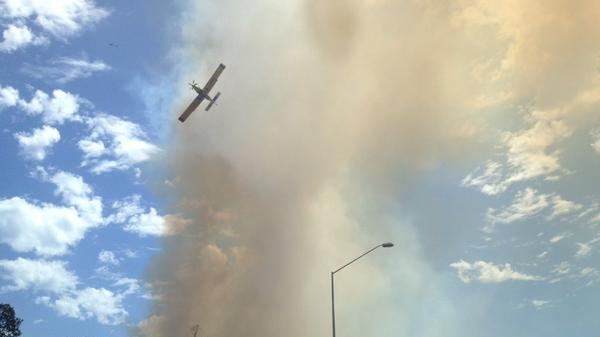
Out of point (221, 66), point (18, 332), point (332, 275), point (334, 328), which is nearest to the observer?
point (334, 328)

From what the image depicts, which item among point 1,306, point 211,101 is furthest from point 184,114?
point 1,306

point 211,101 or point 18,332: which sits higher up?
point 211,101

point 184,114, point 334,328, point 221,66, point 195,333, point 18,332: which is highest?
point 221,66

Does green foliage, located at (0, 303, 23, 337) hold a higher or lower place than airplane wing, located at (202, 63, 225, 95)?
lower

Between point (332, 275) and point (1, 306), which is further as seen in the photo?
point (1, 306)

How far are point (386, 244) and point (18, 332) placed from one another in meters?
70.0

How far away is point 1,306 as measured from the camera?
76688 mm

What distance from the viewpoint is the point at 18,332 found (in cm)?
7600

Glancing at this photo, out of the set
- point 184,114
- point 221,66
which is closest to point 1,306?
point 184,114

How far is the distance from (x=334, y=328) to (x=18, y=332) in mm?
66540

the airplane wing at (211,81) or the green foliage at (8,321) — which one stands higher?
the airplane wing at (211,81)

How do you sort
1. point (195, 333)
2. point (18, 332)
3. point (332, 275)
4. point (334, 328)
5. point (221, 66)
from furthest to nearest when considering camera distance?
point (195, 333) < point (18, 332) < point (221, 66) < point (332, 275) < point (334, 328)

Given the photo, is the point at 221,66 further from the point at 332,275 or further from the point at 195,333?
the point at 195,333

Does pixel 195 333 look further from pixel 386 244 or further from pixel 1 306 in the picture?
pixel 386 244
